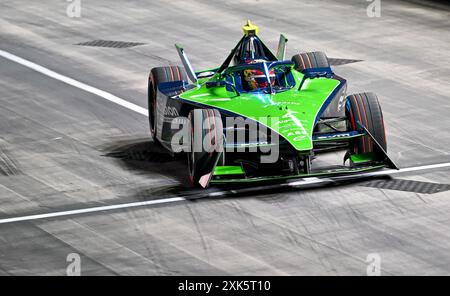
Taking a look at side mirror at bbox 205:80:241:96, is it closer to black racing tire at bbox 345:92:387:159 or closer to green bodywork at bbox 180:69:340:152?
green bodywork at bbox 180:69:340:152

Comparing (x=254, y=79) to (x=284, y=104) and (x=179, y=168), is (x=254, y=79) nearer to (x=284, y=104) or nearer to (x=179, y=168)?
(x=284, y=104)

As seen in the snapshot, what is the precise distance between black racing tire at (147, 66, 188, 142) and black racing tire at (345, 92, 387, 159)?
10.7 ft

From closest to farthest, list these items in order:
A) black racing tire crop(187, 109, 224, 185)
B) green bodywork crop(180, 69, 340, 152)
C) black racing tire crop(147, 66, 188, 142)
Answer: black racing tire crop(187, 109, 224, 185) → green bodywork crop(180, 69, 340, 152) → black racing tire crop(147, 66, 188, 142)

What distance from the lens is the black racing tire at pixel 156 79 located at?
22.2m

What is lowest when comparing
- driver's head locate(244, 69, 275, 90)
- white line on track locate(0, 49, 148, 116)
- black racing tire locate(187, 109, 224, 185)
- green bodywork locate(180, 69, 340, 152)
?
white line on track locate(0, 49, 148, 116)

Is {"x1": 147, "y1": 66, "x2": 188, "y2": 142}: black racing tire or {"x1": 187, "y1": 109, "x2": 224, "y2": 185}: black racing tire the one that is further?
{"x1": 147, "y1": 66, "x2": 188, "y2": 142}: black racing tire

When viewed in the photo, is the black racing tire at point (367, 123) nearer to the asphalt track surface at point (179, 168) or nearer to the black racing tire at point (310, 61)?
the asphalt track surface at point (179, 168)

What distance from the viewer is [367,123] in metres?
20.1

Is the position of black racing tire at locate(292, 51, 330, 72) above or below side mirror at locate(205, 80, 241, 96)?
above

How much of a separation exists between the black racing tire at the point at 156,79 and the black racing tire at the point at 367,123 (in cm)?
327

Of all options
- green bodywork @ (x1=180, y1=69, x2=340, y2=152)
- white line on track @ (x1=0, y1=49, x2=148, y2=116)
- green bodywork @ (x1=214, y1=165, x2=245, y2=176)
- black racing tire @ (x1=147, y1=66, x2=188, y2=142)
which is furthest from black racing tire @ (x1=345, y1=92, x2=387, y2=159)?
white line on track @ (x1=0, y1=49, x2=148, y2=116)

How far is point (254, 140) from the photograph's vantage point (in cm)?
1989

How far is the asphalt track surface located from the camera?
17125 mm

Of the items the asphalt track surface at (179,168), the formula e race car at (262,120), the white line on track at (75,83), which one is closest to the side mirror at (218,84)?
the formula e race car at (262,120)
